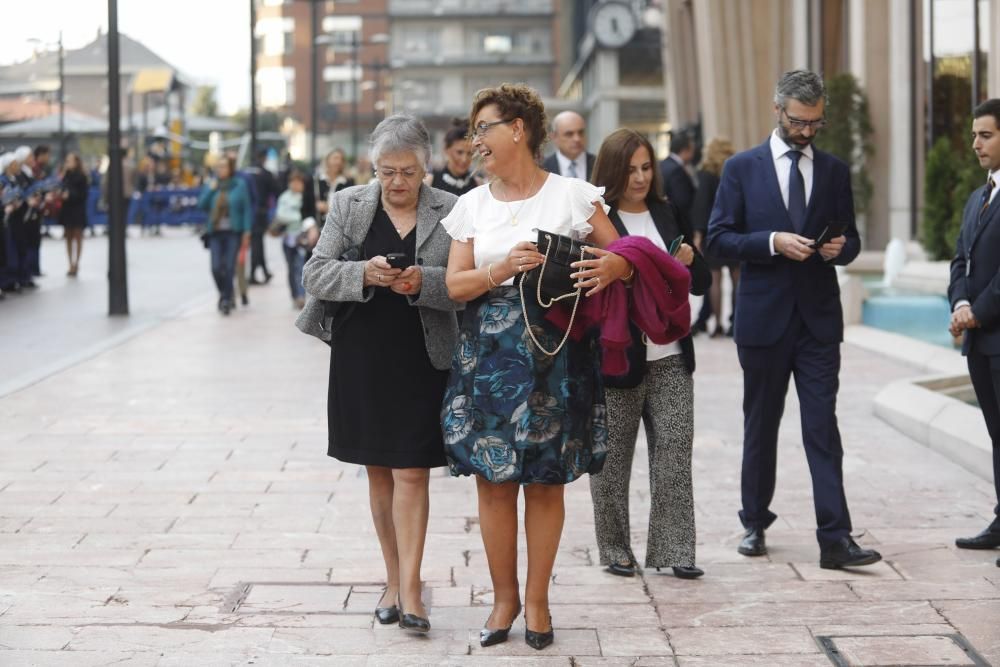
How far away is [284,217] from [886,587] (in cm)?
1372

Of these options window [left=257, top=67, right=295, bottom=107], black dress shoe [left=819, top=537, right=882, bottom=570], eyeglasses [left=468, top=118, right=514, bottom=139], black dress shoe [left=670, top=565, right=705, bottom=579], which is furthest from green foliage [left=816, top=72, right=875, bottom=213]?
window [left=257, top=67, right=295, bottom=107]

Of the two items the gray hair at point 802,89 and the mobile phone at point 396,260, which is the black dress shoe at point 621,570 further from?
the gray hair at point 802,89

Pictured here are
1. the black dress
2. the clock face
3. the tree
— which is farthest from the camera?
the tree

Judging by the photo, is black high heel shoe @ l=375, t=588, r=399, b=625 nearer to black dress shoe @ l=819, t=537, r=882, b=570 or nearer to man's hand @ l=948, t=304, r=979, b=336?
black dress shoe @ l=819, t=537, r=882, b=570

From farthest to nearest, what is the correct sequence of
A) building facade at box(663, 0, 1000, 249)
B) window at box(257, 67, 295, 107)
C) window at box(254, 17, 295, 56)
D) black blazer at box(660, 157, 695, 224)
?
window at box(254, 17, 295, 56), window at box(257, 67, 295, 107), building facade at box(663, 0, 1000, 249), black blazer at box(660, 157, 695, 224)

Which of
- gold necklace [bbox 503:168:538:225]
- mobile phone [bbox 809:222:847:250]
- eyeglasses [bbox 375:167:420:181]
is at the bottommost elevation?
mobile phone [bbox 809:222:847:250]

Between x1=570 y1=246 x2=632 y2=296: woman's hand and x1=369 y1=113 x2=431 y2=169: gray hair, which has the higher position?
x1=369 y1=113 x2=431 y2=169: gray hair

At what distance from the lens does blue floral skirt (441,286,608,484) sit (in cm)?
513

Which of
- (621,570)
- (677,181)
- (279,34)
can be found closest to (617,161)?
(621,570)

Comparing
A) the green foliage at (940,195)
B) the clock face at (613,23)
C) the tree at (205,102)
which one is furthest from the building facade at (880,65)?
the tree at (205,102)

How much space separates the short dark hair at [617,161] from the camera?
20.2 ft

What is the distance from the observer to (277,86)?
120438 millimetres

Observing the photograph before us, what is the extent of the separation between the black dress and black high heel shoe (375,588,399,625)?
52 centimetres

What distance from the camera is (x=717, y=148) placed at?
48.2 feet
